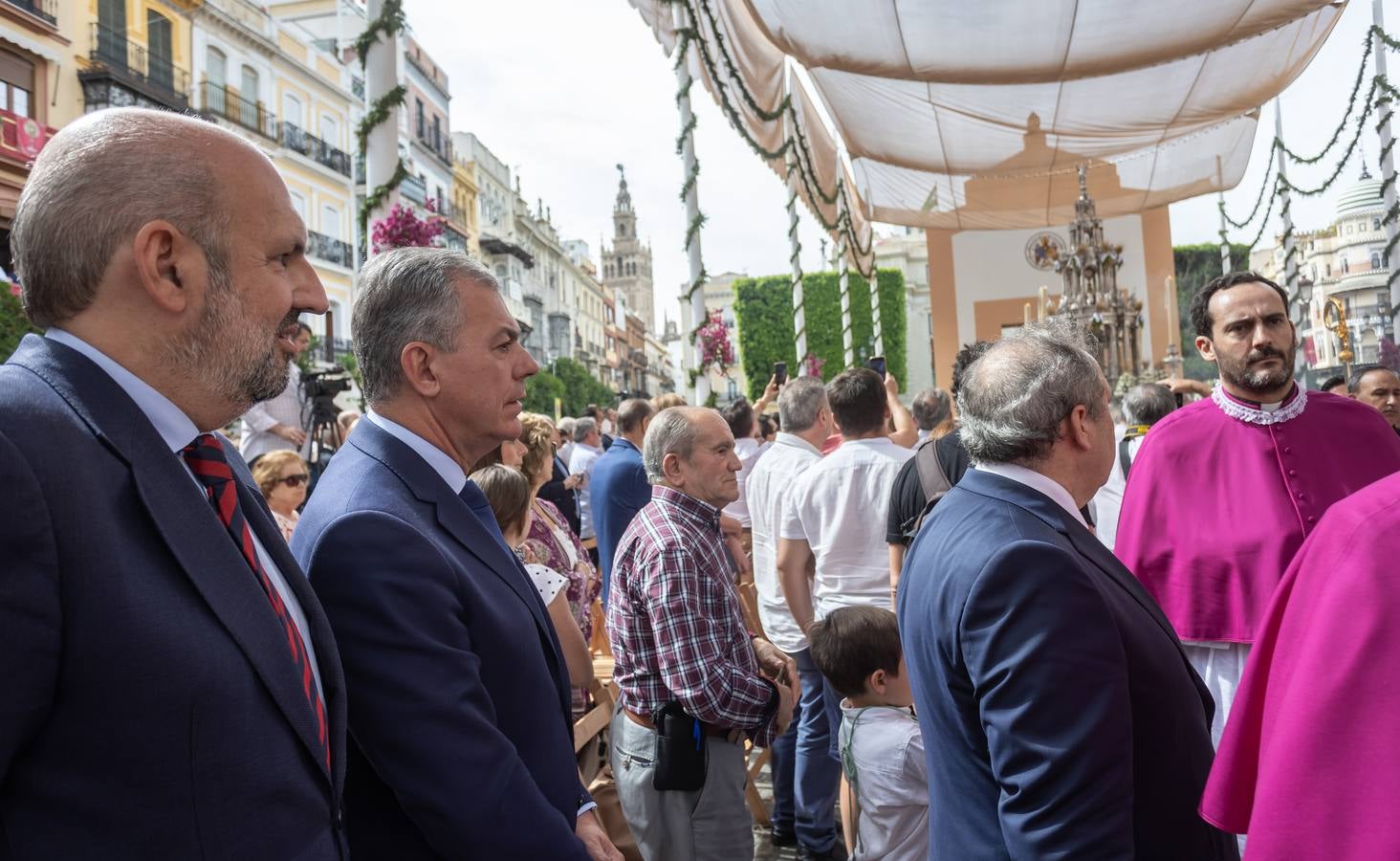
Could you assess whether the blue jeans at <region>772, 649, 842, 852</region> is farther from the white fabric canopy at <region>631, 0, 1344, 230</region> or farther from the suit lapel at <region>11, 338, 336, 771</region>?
the white fabric canopy at <region>631, 0, 1344, 230</region>

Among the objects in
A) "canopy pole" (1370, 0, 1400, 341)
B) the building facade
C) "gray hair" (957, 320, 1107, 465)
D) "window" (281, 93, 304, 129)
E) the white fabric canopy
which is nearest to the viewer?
"gray hair" (957, 320, 1107, 465)

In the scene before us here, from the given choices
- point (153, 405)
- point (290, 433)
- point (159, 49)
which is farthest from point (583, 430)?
point (159, 49)

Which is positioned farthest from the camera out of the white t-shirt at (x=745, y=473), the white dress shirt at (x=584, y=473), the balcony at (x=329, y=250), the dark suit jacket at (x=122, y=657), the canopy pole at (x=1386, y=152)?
the balcony at (x=329, y=250)

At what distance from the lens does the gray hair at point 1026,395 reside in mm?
2150

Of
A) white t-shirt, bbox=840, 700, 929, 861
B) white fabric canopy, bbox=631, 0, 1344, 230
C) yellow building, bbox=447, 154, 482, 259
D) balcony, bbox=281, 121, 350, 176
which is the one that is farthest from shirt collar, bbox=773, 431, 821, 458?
yellow building, bbox=447, 154, 482, 259

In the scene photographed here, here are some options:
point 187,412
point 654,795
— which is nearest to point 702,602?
point 654,795

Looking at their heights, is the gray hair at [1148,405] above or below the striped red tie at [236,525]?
above

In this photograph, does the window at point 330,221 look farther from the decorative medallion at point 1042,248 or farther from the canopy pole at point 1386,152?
the canopy pole at point 1386,152

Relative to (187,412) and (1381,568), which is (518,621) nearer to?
(187,412)

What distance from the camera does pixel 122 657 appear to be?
1.22 m

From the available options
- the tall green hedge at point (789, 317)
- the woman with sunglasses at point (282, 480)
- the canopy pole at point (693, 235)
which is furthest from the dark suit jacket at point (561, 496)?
the tall green hedge at point (789, 317)

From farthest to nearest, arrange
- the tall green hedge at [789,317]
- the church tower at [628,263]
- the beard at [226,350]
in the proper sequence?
the church tower at [628,263]
the tall green hedge at [789,317]
the beard at [226,350]

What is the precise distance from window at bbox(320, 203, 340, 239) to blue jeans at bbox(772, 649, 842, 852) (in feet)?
107

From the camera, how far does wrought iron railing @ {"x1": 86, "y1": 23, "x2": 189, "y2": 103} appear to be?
2395 cm
